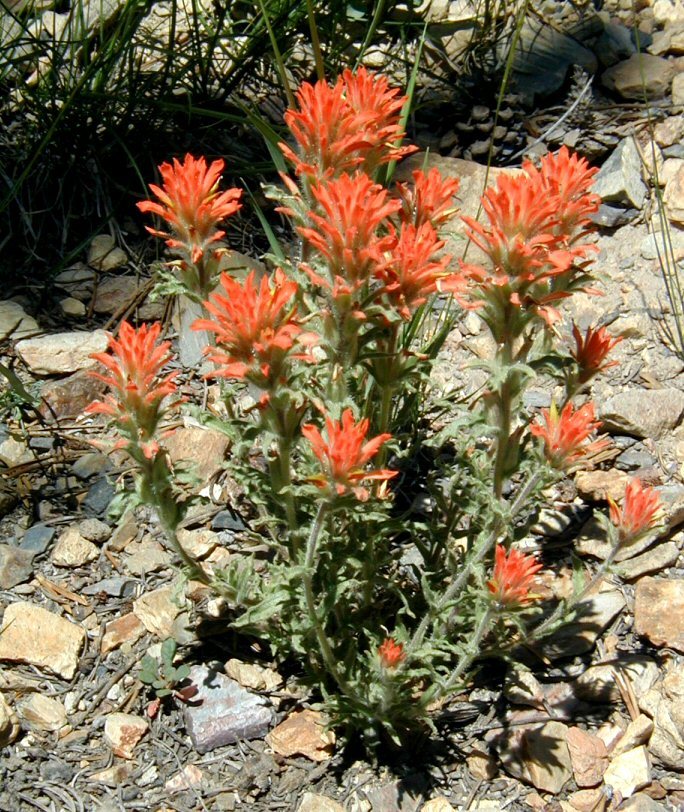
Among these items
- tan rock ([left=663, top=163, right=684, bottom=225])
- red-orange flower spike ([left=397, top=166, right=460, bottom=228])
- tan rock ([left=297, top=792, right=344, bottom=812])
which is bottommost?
tan rock ([left=297, top=792, right=344, bottom=812])

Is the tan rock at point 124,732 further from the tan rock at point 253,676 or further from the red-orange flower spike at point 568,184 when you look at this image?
the red-orange flower spike at point 568,184

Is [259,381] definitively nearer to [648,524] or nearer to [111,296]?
[648,524]

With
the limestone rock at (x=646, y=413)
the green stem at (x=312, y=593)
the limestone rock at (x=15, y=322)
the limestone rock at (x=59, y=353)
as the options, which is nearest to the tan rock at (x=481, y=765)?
the green stem at (x=312, y=593)

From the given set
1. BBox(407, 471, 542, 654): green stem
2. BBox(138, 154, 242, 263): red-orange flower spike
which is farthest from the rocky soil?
BBox(138, 154, 242, 263): red-orange flower spike

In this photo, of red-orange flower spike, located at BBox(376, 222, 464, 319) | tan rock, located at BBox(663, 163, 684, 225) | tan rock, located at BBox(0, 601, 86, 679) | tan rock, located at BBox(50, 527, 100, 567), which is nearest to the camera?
red-orange flower spike, located at BBox(376, 222, 464, 319)

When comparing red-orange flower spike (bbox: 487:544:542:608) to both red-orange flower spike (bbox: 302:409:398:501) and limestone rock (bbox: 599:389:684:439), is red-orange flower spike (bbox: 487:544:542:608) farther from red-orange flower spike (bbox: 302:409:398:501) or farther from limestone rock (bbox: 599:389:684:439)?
limestone rock (bbox: 599:389:684:439)

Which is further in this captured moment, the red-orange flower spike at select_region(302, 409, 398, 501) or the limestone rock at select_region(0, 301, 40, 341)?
the limestone rock at select_region(0, 301, 40, 341)

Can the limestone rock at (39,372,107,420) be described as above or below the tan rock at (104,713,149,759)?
above
